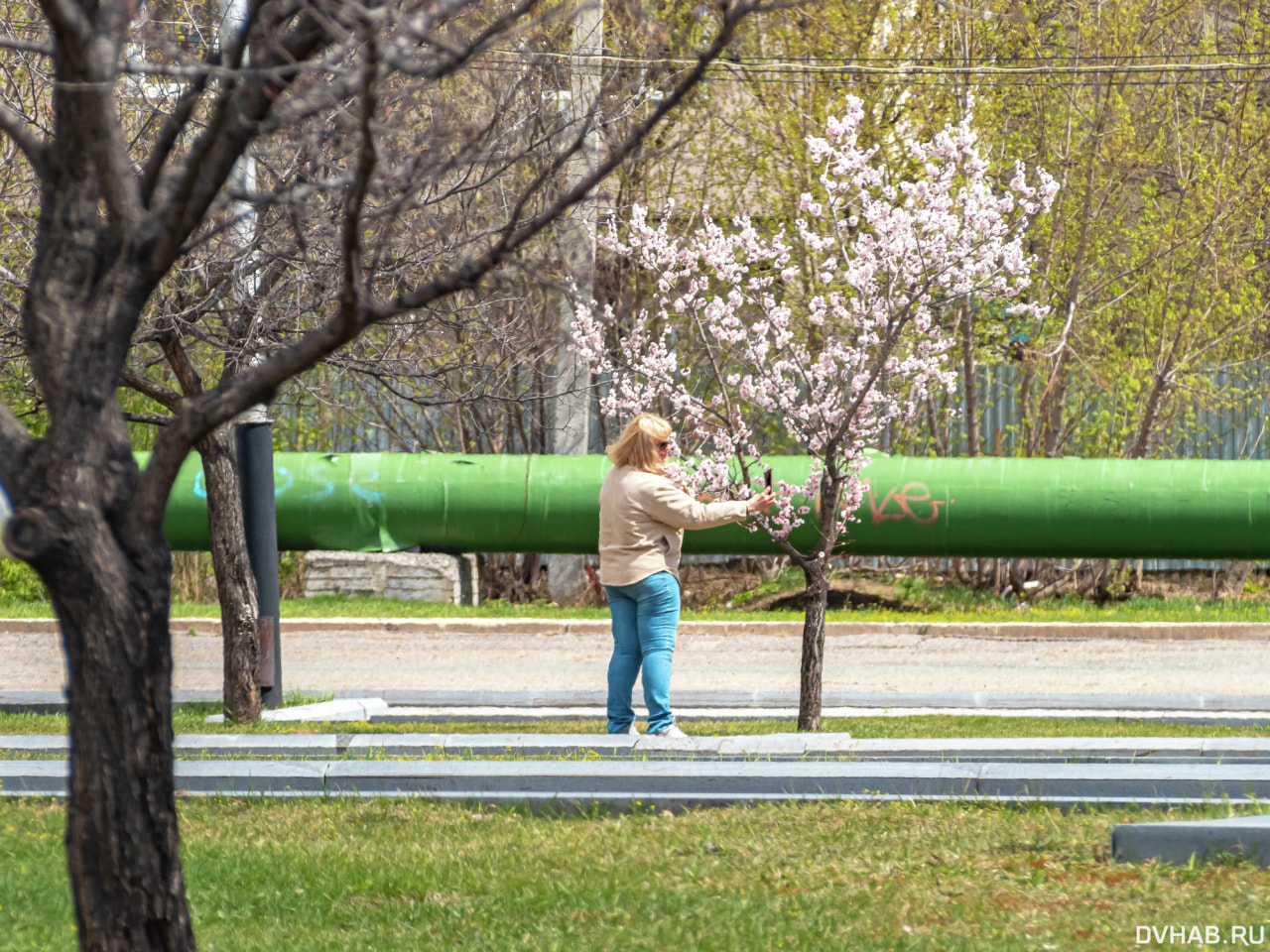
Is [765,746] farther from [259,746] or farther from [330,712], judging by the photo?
[330,712]

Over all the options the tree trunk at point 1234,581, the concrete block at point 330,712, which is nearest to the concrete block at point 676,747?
the concrete block at point 330,712

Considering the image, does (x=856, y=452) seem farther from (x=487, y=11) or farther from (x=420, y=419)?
(x=420, y=419)

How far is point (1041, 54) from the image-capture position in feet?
57.0

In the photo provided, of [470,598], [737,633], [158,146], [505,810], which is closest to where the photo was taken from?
[158,146]

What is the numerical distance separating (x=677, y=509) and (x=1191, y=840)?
11.4 ft

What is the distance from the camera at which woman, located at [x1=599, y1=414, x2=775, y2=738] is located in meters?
7.50

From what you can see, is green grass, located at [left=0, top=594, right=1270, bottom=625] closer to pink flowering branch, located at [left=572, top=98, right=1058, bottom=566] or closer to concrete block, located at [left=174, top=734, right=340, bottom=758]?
pink flowering branch, located at [left=572, top=98, right=1058, bottom=566]

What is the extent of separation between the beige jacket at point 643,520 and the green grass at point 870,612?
7121mm

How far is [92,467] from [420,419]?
15.4 metres

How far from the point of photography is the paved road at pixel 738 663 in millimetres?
11875

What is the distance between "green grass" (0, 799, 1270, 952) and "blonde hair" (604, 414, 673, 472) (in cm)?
262

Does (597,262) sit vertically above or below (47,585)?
above

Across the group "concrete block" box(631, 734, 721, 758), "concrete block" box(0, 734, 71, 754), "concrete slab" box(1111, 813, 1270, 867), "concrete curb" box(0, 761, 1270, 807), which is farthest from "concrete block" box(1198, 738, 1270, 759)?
"concrete block" box(0, 734, 71, 754)

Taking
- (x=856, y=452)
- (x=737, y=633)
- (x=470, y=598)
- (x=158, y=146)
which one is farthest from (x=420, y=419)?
(x=158, y=146)
